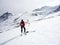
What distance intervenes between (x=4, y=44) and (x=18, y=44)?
120cm

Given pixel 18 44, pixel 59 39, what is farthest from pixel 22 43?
pixel 59 39

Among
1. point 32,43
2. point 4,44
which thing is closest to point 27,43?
point 32,43

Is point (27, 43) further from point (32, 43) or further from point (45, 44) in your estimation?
point (45, 44)

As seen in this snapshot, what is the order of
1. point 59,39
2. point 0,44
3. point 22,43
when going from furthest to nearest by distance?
point 0,44 → point 22,43 → point 59,39

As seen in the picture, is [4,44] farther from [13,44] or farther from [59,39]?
[59,39]

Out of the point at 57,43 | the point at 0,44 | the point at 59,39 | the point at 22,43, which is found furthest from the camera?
the point at 0,44

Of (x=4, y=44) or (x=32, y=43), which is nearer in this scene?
(x=32, y=43)

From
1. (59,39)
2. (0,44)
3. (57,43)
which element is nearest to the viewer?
(57,43)

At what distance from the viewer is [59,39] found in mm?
10461

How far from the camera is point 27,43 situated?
10836 mm

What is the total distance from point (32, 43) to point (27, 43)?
0.40 metres

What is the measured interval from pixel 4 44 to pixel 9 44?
0.43 m

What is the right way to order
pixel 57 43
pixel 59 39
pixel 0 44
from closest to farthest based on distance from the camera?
pixel 57 43, pixel 59 39, pixel 0 44

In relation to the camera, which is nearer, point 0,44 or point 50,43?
point 50,43
